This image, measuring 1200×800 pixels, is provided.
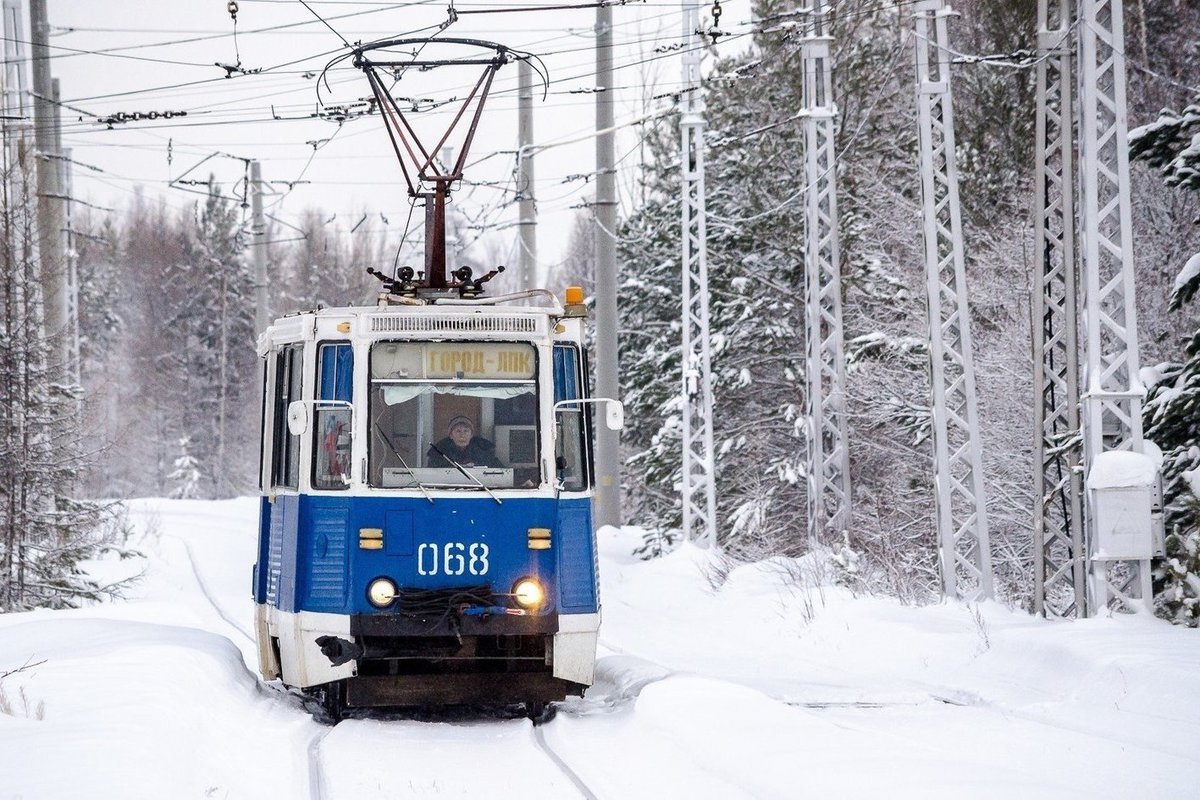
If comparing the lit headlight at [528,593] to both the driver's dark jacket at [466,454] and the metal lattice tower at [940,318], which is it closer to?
the driver's dark jacket at [466,454]

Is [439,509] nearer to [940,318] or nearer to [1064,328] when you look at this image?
[1064,328]

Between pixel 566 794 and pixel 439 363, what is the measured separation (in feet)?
13.0

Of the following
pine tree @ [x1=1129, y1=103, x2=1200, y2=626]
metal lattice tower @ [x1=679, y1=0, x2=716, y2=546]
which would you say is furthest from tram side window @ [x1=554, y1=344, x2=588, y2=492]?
metal lattice tower @ [x1=679, y1=0, x2=716, y2=546]

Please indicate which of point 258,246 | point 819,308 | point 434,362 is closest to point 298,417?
point 434,362

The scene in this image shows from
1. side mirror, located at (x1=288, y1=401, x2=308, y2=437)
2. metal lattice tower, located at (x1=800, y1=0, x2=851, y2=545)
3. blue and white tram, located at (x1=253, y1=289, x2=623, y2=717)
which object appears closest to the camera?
A: side mirror, located at (x1=288, y1=401, x2=308, y2=437)

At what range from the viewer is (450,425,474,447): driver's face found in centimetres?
1180

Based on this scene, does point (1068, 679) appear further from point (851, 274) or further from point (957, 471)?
point (851, 274)

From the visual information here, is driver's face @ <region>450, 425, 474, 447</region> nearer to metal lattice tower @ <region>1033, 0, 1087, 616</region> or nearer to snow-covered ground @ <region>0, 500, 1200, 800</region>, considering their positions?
snow-covered ground @ <region>0, 500, 1200, 800</region>

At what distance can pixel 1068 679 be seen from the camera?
13234 millimetres

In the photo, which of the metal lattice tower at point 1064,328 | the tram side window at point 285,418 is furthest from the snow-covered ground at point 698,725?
the tram side window at point 285,418

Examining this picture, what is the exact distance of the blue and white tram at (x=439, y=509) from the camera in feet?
38.0

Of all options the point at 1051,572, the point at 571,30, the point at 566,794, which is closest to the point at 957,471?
the point at 1051,572

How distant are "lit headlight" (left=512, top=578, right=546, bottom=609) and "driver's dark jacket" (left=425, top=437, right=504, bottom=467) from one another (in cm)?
86

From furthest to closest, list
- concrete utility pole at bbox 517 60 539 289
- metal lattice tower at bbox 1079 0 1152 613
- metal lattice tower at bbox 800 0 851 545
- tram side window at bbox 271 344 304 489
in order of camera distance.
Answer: concrete utility pole at bbox 517 60 539 289, metal lattice tower at bbox 800 0 851 545, metal lattice tower at bbox 1079 0 1152 613, tram side window at bbox 271 344 304 489
